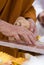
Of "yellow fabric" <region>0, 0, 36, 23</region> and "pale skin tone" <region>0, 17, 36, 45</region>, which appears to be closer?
"pale skin tone" <region>0, 17, 36, 45</region>

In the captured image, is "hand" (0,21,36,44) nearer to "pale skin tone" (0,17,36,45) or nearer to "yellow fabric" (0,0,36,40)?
"pale skin tone" (0,17,36,45)

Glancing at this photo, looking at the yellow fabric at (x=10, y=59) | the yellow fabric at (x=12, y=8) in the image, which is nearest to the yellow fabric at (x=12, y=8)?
the yellow fabric at (x=12, y=8)

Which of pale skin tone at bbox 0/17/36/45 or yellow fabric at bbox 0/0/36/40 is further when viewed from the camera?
yellow fabric at bbox 0/0/36/40

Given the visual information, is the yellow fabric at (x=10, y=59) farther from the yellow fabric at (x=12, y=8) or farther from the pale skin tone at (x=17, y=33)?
the yellow fabric at (x=12, y=8)

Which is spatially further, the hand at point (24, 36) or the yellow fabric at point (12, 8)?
the yellow fabric at point (12, 8)

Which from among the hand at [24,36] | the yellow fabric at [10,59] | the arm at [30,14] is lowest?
the yellow fabric at [10,59]

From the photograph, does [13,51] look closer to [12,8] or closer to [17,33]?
[17,33]

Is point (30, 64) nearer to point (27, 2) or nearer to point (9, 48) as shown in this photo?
point (9, 48)

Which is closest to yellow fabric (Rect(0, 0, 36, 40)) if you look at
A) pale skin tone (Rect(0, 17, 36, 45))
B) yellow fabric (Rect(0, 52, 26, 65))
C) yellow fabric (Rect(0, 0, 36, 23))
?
yellow fabric (Rect(0, 0, 36, 23))

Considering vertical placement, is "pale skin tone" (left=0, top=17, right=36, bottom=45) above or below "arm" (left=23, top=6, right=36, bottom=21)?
below

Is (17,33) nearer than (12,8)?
Yes

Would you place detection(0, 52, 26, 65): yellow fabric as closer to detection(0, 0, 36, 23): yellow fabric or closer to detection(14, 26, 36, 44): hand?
detection(14, 26, 36, 44): hand

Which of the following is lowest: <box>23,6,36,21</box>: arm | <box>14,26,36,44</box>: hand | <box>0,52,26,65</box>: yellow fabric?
<box>0,52,26,65</box>: yellow fabric

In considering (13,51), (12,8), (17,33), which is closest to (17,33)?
(17,33)
